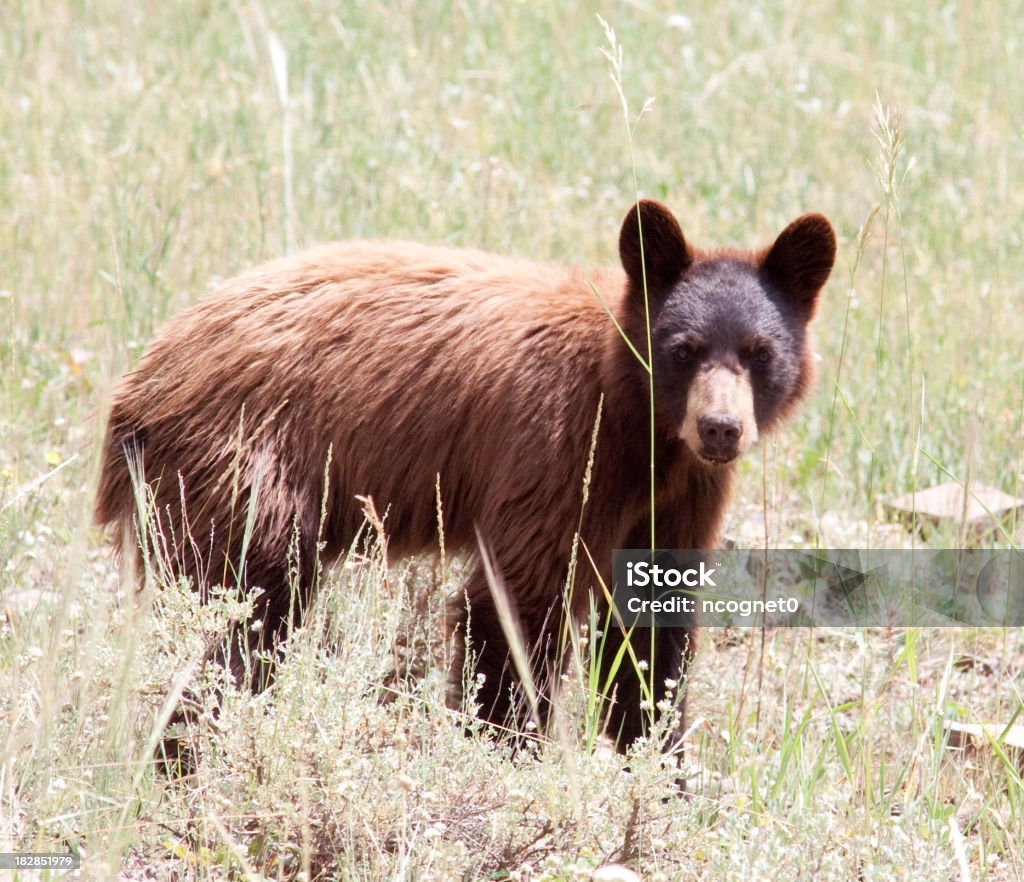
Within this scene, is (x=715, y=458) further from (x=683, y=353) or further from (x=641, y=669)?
(x=641, y=669)

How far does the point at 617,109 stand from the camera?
29.3ft

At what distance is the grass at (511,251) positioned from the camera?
10.5ft

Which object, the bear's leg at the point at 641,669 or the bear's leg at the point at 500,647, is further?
the bear's leg at the point at 641,669

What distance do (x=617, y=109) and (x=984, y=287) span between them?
2.93 meters

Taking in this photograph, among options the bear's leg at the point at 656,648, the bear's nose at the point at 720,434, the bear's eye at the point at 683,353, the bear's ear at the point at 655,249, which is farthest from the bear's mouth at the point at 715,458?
the bear's ear at the point at 655,249

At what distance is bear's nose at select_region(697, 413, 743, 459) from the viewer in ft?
12.2

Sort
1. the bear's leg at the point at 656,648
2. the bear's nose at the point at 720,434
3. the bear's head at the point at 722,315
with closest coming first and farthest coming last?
1. the bear's nose at the point at 720,434
2. the bear's head at the point at 722,315
3. the bear's leg at the point at 656,648

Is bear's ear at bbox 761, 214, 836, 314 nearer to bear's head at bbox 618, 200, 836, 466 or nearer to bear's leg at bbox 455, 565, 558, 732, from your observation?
bear's head at bbox 618, 200, 836, 466

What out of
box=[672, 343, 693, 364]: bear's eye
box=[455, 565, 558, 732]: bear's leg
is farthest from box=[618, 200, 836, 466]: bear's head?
box=[455, 565, 558, 732]: bear's leg

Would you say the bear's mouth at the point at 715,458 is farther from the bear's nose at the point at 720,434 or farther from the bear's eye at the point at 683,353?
the bear's eye at the point at 683,353

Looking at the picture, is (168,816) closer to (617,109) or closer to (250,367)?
(250,367)

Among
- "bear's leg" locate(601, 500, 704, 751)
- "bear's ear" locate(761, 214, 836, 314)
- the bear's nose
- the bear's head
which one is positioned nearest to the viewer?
the bear's nose

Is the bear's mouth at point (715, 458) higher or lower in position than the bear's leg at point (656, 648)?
higher

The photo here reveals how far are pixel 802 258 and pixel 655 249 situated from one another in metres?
0.47
